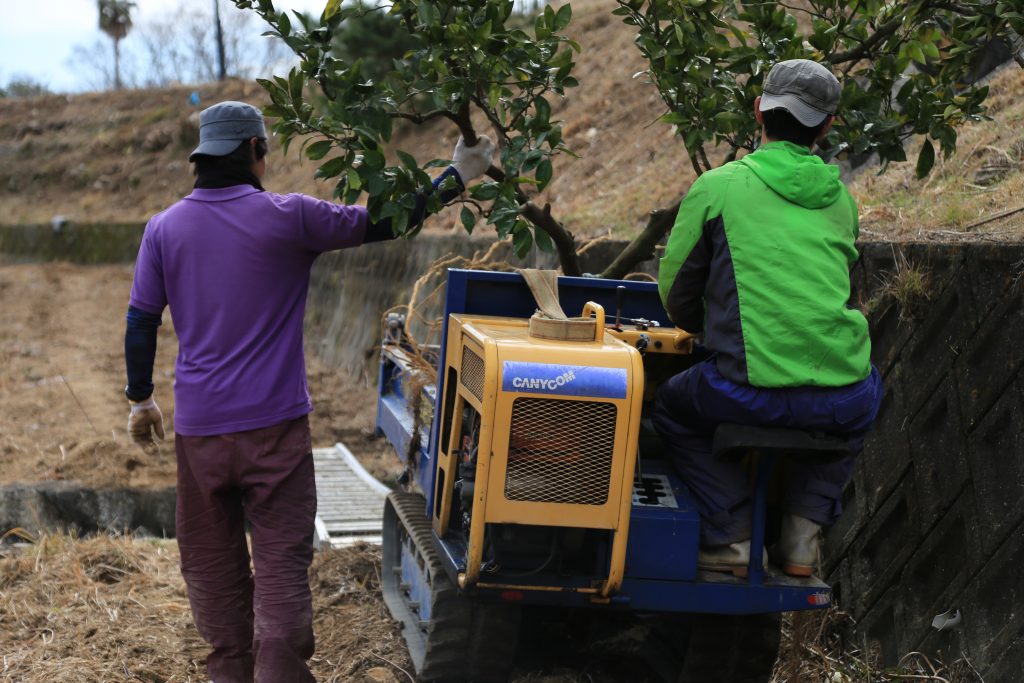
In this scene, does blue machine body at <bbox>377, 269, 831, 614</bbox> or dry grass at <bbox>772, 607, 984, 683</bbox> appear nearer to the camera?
blue machine body at <bbox>377, 269, 831, 614</bbox>

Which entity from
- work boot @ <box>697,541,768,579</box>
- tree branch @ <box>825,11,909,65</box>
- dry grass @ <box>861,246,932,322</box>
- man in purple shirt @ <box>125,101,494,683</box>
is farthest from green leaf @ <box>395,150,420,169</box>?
dry grass @ <box>861,246,932,322</box>

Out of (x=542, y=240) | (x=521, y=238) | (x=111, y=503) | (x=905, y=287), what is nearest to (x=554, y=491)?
(x=521, y=238)

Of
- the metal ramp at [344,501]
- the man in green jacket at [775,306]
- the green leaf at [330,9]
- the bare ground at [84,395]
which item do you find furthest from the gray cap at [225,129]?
the bare ground at [84,395]

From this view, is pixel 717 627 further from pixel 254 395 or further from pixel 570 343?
pixel 254 395

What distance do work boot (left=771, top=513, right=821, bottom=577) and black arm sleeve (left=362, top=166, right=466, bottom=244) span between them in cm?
181

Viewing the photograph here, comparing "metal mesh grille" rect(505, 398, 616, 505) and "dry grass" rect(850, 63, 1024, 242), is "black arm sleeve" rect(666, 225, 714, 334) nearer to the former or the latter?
"metal mesh grille" rect(505, 398, 616, 505)

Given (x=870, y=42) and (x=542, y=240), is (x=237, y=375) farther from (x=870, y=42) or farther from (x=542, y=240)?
(x=870, y=42)

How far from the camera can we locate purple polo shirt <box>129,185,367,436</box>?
4.23 m

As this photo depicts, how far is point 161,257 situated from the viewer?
14.1 feet

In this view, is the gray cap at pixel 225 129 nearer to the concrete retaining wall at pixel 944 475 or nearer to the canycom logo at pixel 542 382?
the canycom logo at pixel 542 382

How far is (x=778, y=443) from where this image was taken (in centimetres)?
387

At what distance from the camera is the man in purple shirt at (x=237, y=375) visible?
424 cm

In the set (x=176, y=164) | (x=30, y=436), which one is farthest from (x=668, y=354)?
(x=176, y=164)

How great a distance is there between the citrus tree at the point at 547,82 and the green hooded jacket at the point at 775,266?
39.9 inches
